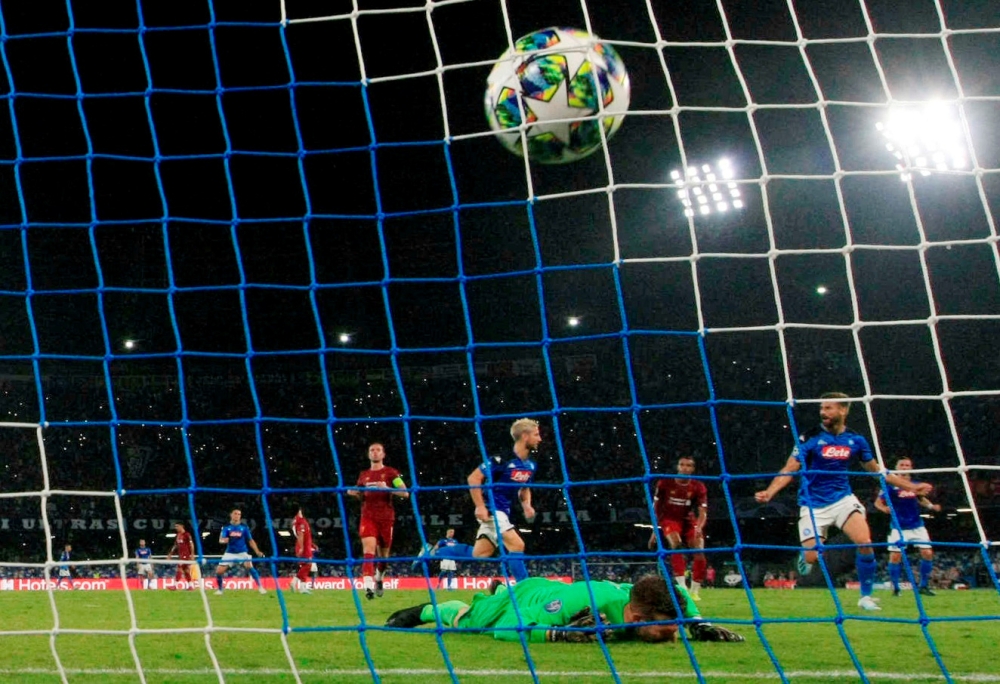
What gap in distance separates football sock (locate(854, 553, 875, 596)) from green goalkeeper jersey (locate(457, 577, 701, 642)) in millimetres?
3383

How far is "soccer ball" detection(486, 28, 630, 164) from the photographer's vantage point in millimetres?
5086

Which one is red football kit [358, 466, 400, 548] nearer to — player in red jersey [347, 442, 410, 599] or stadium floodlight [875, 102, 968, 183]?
player in red jersey [347, 442, 410, 599]

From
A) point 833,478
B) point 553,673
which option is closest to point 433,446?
point 833,478

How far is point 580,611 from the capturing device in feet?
17.6

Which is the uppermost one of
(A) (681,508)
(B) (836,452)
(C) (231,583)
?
(B) (836,452)

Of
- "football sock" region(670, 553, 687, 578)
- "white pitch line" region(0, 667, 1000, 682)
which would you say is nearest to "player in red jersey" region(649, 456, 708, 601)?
"football sock" region(670, 553, 687, 578)

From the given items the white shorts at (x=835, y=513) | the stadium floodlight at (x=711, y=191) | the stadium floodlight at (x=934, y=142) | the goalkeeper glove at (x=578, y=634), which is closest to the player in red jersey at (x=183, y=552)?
the white shorts at (x=835, y=513)

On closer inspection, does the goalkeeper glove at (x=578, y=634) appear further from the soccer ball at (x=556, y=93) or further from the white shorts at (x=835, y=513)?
the white shorts at (x=835, y=513)

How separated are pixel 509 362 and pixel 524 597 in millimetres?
21238

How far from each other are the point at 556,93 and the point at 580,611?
2.62 metres

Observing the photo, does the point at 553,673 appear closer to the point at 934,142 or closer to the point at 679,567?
the point at 679,567

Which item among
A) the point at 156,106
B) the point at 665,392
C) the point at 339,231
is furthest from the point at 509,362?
the point at 156,106

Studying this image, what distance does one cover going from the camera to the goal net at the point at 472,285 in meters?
14.2

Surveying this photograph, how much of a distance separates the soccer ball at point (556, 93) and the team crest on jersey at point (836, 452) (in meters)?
3.27
